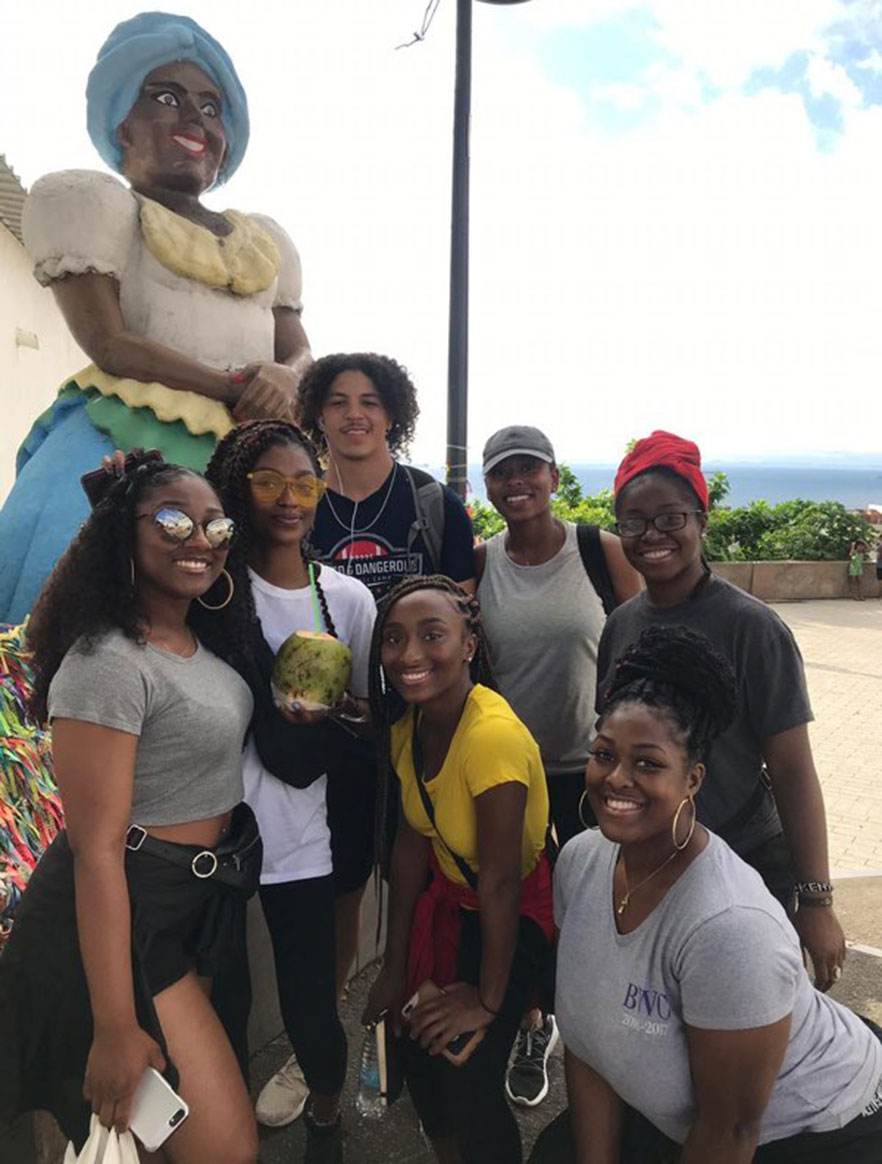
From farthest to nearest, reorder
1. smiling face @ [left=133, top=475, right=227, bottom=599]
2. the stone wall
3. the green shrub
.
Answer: the green shrub < the stone wall < smiling face @ [left=133, top=475, right=227, bottom=599]

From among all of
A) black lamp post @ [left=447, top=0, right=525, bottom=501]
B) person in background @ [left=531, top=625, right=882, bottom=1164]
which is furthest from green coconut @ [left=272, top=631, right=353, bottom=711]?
black lamp post @ [left=447, top=0, right=525, bottom=501]

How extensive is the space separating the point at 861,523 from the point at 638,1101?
52.4ft

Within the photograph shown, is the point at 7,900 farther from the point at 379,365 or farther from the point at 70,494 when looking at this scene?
the point at 379,365

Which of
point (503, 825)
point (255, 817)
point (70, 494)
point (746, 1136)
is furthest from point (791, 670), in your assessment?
point (70, 494)

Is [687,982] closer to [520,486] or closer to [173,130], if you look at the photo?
[520,486]

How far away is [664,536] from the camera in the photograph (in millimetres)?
2250

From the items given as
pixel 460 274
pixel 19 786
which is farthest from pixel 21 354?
pixel 19 786

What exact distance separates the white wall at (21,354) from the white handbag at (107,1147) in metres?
10.5

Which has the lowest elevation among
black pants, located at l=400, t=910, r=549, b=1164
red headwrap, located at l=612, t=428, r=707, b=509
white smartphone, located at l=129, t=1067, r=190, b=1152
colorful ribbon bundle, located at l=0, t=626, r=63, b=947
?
black pants, located at l=400, t=910, r=549, b=1164

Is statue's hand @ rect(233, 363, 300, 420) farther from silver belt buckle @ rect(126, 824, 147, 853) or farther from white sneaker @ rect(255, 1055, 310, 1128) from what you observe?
white sneaker @ rect(255, 1055, 310, 1128)

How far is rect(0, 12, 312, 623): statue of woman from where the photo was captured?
3074mm

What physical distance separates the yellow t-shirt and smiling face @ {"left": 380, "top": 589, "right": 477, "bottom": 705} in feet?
0.38

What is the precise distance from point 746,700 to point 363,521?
129 centimetres

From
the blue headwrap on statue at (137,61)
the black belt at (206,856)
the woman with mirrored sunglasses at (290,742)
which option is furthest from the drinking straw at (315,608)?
the blue headwrap on statue at (137,61)
